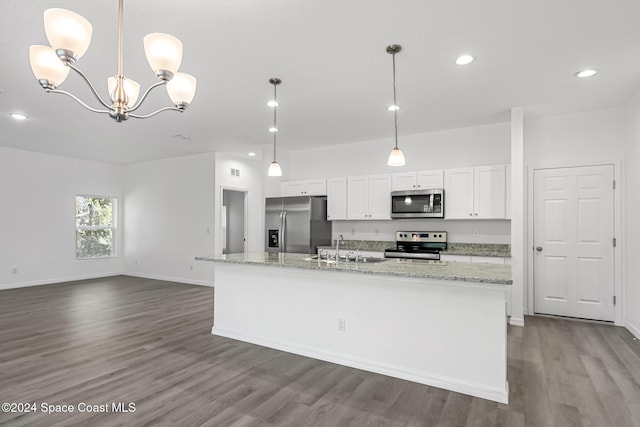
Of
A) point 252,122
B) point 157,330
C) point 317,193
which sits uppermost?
point 252,122

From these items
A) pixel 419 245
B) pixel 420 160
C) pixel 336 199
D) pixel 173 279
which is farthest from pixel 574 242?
pixel 173 279

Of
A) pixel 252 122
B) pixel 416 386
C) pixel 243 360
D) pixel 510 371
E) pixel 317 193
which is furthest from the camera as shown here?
pixel 317 193

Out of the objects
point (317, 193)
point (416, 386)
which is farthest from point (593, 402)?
point (317, 193)

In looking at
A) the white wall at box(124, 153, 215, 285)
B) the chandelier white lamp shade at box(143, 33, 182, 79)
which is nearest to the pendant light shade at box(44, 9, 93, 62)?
the chandelier white lamp shade at box(143, 33, 182, 79)

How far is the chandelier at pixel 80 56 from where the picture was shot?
1.70 m

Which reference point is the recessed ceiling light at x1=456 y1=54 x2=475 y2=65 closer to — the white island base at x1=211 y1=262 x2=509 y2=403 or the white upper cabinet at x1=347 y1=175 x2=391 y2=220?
the white island base at x1=211 y1=262 x2=509 y2=403

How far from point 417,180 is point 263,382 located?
362 cm

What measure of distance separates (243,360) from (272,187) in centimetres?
375

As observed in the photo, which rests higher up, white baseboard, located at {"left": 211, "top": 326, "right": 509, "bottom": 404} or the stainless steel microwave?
the stainless steel microwave

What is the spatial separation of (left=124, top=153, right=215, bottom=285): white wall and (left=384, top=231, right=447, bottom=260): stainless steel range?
3.59 metres

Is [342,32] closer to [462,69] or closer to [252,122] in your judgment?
[462,69]

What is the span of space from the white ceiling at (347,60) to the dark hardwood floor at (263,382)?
Result: 2630mm

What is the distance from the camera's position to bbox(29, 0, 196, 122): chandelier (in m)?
1.70

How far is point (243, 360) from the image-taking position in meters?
3.25
